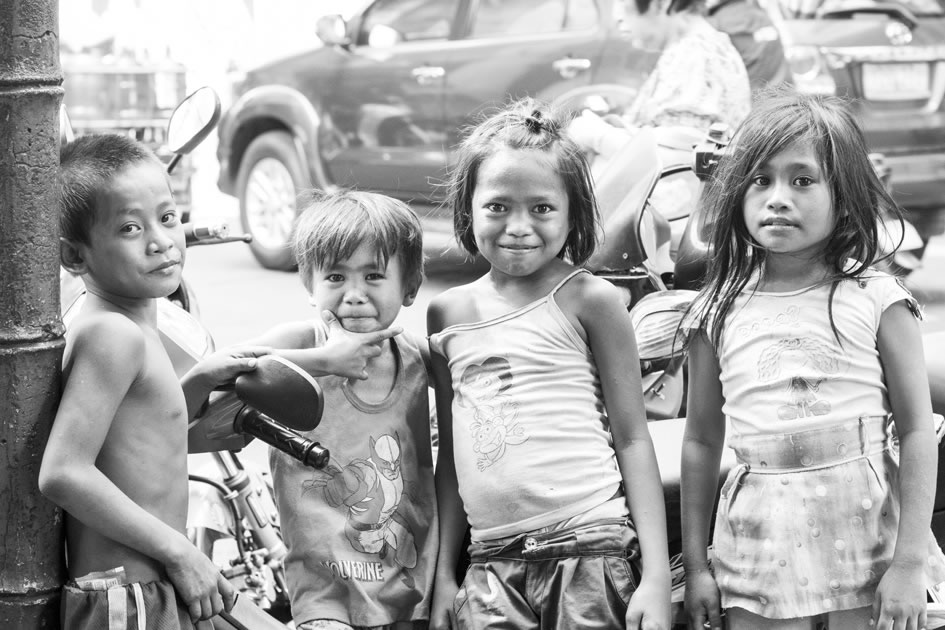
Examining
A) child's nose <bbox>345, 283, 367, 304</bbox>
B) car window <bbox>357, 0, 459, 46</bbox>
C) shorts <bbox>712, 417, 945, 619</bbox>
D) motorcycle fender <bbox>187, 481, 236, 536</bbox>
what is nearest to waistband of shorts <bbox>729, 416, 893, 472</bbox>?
shorts <bbox>712, 417, 945, 619</bbox>

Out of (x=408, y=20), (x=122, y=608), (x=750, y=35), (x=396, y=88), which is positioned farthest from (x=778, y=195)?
(x=408, y=20)

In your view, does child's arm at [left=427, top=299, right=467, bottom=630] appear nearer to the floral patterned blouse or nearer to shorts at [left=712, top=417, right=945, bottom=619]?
shorts at [left=712, top=417, right=945, bottom=619]

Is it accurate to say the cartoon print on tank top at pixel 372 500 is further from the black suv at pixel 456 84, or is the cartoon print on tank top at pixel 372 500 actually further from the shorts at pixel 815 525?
the black suv at pixel 456 84

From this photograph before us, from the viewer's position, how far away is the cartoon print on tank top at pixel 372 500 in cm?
208

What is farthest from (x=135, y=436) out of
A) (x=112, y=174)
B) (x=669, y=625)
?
(x=669, y=625)

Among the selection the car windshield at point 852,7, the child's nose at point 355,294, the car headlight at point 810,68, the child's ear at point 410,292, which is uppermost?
the car windshield at point 852,7

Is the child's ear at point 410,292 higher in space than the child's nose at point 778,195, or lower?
lower

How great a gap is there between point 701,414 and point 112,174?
3.46 feet

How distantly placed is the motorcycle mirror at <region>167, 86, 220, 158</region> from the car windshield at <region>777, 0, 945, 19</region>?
492 centimetres

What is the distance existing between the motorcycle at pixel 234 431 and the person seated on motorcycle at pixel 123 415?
7 cm

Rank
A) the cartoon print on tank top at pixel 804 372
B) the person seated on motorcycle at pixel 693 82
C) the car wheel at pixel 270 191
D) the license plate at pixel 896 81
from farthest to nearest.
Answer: the car wheel at pixel 270 191, the license plate at pixel 896 81, the person seated on motorcycle at pixel 693 82, the cartoon print on tank top at pixel 804 372

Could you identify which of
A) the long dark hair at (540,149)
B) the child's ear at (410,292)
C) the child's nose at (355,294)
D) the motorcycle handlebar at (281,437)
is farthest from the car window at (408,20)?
the motorcycle handlebar at (281,437)

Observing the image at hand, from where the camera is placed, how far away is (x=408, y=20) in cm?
742

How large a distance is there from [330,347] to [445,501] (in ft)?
1.18
